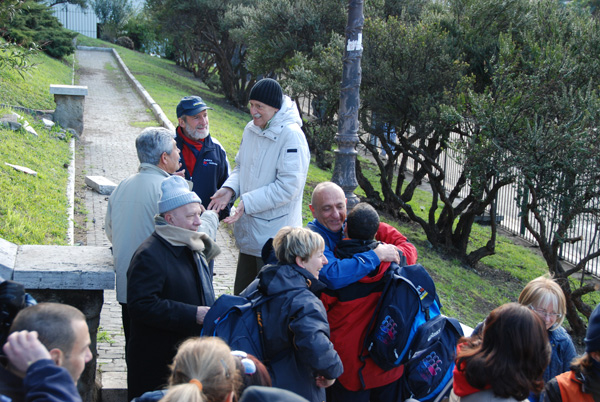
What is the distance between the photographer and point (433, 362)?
3566mm

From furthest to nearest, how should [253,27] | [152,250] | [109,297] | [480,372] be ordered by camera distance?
[253,27]
[109,297]
[152,250]
[480,372]

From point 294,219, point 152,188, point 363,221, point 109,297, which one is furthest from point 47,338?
point 109,297

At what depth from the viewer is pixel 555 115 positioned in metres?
9.45

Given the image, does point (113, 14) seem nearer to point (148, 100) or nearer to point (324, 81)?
point (148, 100)

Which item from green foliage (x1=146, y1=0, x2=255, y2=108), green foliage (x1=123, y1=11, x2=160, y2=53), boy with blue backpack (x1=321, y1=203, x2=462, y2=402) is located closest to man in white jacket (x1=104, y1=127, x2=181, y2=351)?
boy with blue backpack (x1=321, y1=203, x2=462, y2=402)

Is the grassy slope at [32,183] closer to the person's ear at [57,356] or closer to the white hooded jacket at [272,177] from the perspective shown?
the white hooded jacket at [272,177]

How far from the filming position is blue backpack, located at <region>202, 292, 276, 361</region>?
9.90ft

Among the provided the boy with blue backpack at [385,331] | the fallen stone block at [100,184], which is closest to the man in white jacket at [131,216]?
the boy with blue backpack at [385,331]

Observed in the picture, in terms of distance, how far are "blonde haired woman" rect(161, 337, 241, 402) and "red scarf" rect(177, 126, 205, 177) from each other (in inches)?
114

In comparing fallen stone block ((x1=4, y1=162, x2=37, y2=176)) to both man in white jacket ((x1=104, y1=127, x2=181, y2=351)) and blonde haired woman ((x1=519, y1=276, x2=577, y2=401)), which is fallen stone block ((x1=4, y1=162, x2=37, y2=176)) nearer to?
man in white jacket ((x1=104, y1=127, x2=181, y2=351))

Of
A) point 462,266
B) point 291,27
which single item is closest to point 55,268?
point 462,266

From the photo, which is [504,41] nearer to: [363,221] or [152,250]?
[363,221]

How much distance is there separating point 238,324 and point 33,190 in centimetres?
583

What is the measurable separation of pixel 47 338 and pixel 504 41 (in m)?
9.41
